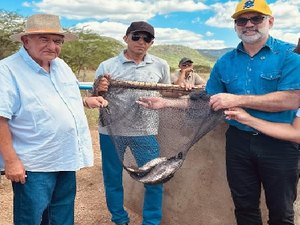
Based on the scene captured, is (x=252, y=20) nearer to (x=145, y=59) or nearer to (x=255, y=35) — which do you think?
(x=255, y=35)

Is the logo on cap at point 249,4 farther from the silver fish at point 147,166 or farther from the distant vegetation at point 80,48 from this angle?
the distant vegetation at point 80,48

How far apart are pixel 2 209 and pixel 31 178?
2598mm

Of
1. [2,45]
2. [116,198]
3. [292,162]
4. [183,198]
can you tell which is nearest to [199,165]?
[183,198]

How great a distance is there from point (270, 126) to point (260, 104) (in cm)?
18

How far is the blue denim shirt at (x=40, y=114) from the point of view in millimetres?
2963

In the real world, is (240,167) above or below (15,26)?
below

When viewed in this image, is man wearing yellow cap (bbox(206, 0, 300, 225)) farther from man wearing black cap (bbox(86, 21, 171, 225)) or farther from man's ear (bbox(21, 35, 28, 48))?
man's ear (bbox(21, 35, 28, 48))

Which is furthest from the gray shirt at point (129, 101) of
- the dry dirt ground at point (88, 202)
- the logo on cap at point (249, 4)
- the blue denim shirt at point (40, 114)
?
the dry dirt ground at point (88, 202)

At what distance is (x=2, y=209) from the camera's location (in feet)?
17.7

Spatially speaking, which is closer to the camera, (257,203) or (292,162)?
(292,162)

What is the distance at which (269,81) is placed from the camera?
3.22 metres

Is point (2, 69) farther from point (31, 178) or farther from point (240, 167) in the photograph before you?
point (240, 167)

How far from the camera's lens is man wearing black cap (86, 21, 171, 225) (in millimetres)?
4082

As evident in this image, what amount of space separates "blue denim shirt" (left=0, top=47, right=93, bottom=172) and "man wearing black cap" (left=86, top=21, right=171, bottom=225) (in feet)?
1.99
